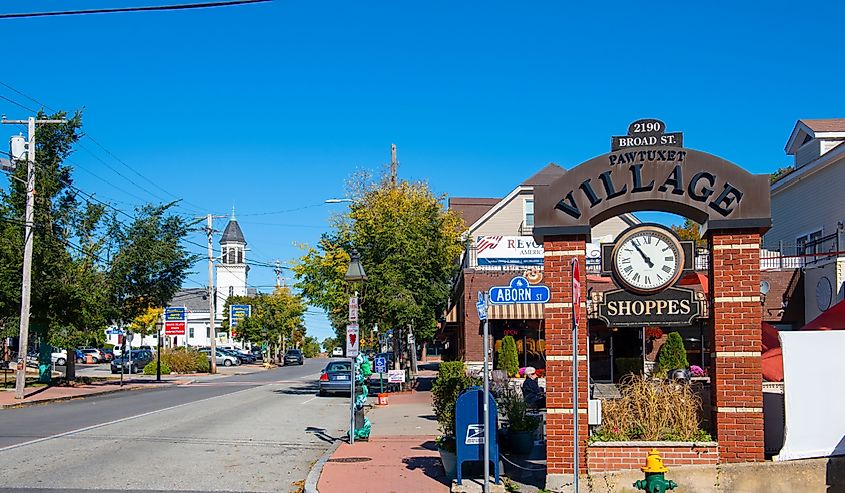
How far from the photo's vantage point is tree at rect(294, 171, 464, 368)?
32.2 m

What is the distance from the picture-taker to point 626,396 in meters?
11.4

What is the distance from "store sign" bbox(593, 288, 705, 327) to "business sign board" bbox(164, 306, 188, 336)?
47.8m

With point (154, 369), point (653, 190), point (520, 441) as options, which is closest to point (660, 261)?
point (653, 190)

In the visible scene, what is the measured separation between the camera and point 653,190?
37.7ft

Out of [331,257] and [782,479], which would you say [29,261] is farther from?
[782,479]

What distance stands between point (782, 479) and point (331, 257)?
1026 inches

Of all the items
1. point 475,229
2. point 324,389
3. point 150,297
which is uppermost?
point 475,229

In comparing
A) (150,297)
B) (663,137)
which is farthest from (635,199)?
(150,297)

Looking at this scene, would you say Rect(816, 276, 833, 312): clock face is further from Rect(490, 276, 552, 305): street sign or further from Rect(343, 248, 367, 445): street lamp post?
Rect(490, 276, 552, 305): street sign

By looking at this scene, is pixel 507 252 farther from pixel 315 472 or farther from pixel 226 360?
pixel 226 360

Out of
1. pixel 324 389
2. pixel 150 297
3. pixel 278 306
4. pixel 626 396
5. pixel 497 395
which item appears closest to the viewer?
pixel 626 396

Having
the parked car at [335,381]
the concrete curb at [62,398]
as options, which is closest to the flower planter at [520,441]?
the concrete curb at [62,398]

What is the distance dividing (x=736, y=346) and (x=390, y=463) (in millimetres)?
6186

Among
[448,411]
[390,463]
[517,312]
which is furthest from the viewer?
[517,312]
